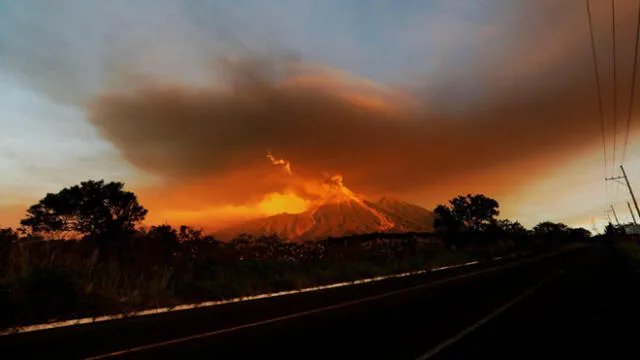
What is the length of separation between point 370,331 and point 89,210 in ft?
145

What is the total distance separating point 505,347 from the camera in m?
6.62

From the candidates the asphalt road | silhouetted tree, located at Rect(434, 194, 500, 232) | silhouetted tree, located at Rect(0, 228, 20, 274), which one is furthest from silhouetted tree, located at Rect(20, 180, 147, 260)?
silhouetted tree, located at Rect(434, 194, 500, 232)

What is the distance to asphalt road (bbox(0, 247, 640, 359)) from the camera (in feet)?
20.9

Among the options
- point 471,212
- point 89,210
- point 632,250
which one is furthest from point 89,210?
point 471,212

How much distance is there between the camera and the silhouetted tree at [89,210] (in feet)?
144

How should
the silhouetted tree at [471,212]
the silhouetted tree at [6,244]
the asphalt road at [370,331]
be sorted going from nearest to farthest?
the asphalt road at [370,331]
the silhouetted tree at [6,244]
the silhouetted tree at [471,212]

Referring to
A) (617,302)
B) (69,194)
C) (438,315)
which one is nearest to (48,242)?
(438,315)

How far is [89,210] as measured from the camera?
45.2 m

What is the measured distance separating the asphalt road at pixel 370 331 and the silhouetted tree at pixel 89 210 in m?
36.9

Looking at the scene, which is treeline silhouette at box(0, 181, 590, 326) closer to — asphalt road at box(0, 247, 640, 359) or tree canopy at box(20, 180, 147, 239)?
asphalt road at box(0, 247, 640, 359)

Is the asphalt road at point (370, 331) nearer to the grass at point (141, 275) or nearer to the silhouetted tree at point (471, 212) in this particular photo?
the grass at point (141, 275)

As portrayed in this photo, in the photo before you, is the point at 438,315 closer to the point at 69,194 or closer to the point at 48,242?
the point at 48,242

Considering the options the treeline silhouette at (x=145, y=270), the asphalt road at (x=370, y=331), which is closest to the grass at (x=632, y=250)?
the treeline silhouette at (x=145, y=270)

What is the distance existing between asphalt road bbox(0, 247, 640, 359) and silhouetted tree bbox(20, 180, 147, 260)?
121 feet
